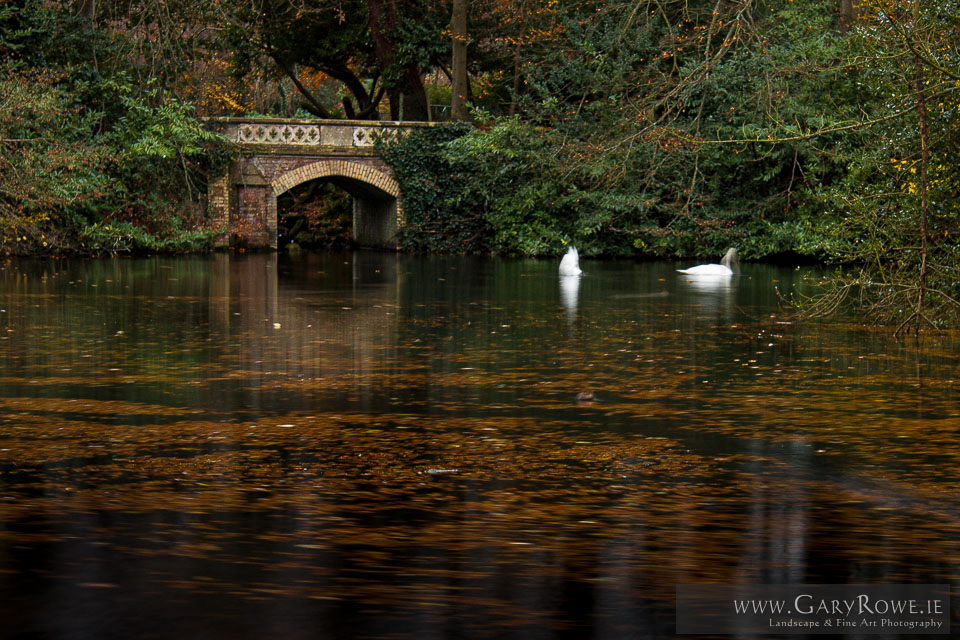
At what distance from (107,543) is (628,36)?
28.8 metres

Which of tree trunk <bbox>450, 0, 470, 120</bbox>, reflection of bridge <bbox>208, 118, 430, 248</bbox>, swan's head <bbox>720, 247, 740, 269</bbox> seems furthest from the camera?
reflection of bridge <bbox>208, 118, 430, 248</bbox>

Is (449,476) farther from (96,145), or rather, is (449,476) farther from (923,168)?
(96,145)

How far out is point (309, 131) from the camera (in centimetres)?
3462

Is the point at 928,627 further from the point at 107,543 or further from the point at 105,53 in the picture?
the point at 105,53

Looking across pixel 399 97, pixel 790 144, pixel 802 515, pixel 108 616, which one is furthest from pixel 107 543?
pixel 399 97

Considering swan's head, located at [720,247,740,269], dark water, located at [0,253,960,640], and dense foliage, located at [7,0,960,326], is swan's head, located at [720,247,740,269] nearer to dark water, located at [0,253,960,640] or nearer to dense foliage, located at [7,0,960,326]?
dense foliage, located at [7,0,960,326]

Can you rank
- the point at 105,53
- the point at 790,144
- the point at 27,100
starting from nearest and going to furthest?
the point at 27,100 → the point at 790,144 → the point at 105,53

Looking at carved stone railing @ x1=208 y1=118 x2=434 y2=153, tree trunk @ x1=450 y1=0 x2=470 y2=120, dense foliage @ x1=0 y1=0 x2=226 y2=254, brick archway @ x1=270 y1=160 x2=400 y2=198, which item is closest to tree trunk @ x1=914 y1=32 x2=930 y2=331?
dense foliage @ x1=0 y1=0 x2=226 y2=254

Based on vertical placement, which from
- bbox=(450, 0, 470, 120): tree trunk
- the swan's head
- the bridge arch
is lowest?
the swan's head

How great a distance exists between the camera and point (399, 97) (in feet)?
143

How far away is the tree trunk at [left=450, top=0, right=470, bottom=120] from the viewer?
33.3m

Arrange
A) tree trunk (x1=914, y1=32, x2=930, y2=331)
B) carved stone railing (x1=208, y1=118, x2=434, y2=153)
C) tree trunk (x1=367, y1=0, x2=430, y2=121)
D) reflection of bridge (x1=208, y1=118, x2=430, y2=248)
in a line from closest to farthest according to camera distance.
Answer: tree trunk (x1=914, y1=32, x2=930, y2=331) < reflection of bridge (x1=208, y1=118, x2=430, y2=248) < carved stone railing (x1=208, y1=118, x2=434, y2=153) < tree trunk (x1=367, y1=0, x2=430, y2=121)

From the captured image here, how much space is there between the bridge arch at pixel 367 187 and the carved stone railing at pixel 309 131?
22.9 inches

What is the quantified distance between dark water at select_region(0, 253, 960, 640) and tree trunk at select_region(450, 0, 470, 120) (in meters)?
21.6
